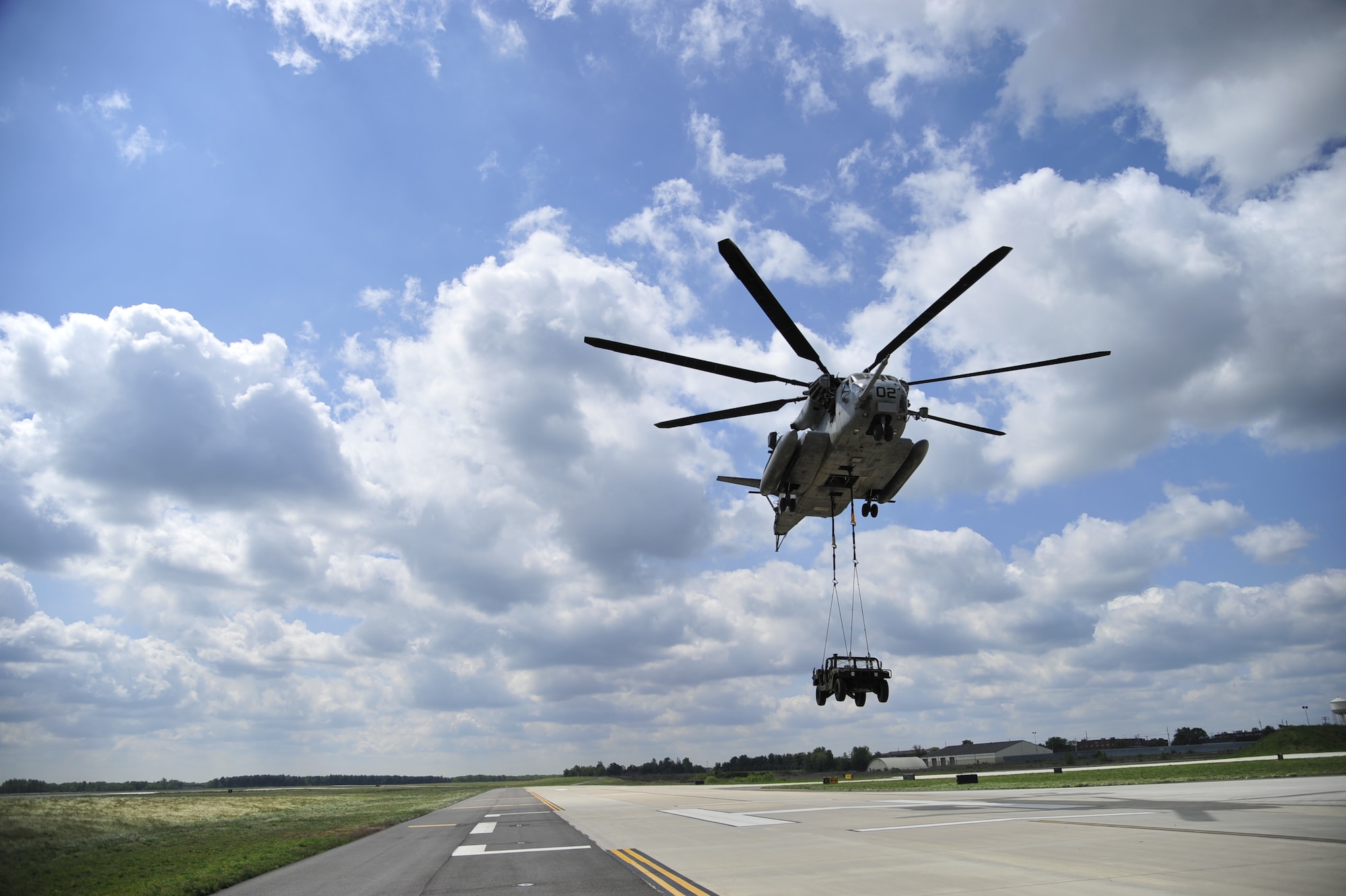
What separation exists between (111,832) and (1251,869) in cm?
4219

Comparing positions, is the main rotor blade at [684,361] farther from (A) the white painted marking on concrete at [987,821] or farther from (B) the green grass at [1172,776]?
(B) the green grass at [1172,776]

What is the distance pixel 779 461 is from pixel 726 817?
46.9 feet

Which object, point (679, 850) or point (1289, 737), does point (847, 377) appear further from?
point (1289, 737)

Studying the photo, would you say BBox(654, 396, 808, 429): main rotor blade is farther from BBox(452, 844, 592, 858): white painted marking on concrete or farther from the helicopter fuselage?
BBox(452, 844, 592, 858): white painted marking on concrete

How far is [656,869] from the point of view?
1425 centimetres

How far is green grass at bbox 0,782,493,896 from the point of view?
8.39m

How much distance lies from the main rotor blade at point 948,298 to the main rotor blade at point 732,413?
3.37m

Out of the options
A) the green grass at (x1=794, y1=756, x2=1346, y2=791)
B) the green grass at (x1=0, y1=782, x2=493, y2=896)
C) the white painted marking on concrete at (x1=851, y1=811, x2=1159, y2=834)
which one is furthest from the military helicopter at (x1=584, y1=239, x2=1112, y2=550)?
the green grass at (x1=794, y1=756, x2=1346, y2=791)

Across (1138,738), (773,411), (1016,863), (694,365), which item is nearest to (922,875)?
(1016,863)

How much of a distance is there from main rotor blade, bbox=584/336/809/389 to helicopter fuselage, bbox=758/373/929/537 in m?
1.82

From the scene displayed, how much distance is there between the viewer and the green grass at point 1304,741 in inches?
2525

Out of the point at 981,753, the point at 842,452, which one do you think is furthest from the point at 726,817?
the point at 981,753

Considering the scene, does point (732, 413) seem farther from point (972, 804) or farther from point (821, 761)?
point (821, 761)

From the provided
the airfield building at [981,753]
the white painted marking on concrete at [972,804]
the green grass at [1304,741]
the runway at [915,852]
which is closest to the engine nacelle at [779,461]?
the runway at [915,852]
